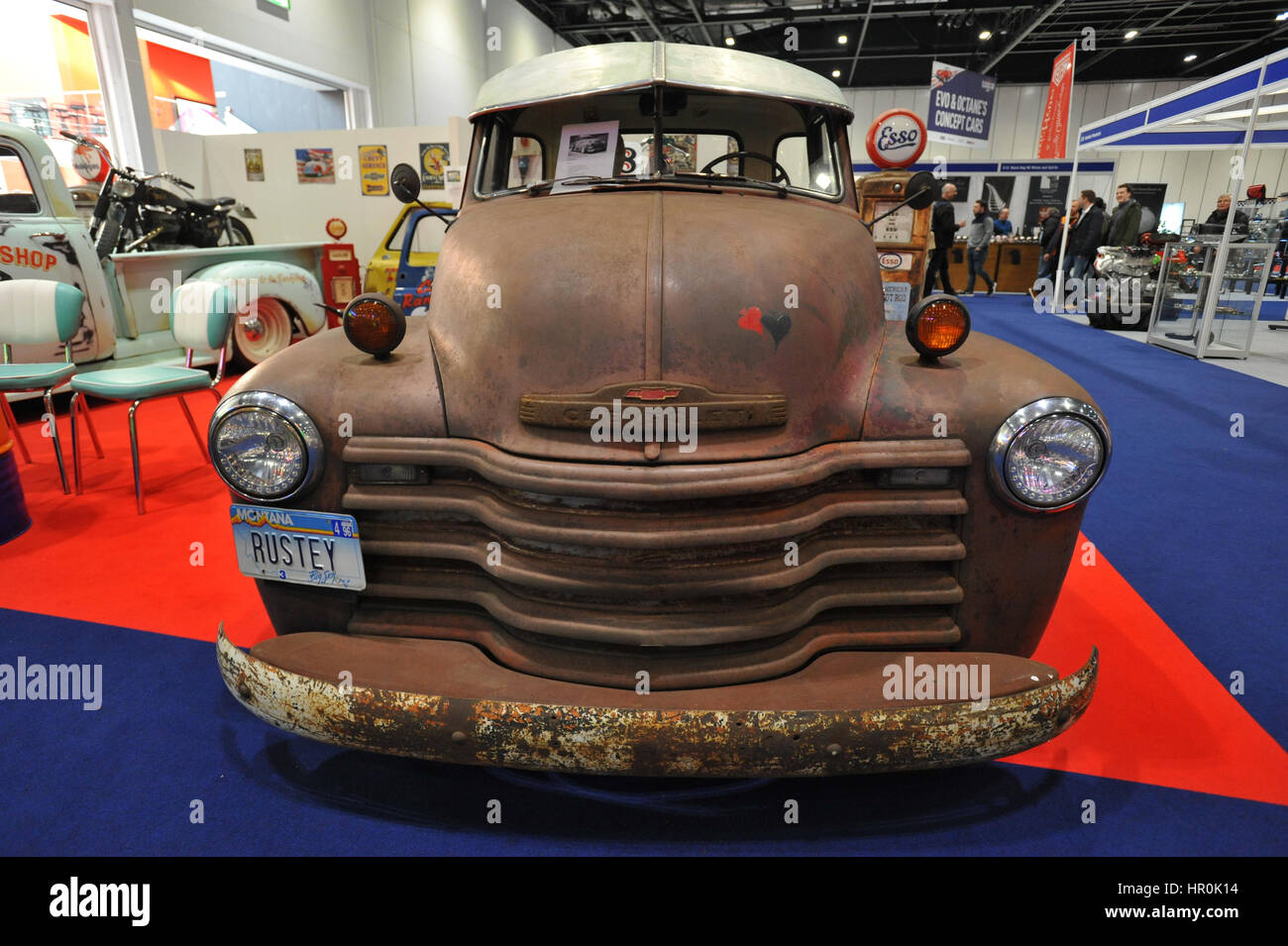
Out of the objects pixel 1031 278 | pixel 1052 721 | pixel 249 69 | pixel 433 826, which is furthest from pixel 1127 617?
pixel 1031 278

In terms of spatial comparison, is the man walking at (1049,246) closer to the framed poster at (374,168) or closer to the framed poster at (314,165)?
the framed poster at (374,168)

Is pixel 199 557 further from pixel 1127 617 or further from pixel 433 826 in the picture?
pixel 1127 617

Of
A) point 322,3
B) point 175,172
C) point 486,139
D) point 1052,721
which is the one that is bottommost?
point 1052,721

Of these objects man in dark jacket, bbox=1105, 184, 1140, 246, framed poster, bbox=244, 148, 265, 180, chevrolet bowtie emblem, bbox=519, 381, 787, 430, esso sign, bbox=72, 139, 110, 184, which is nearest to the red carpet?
chevrolet bowtie emblem, bbox=519, 381, 787, 430

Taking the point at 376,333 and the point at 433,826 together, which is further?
the point at 376,333

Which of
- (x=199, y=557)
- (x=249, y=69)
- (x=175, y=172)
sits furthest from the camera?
(x=249, y=69)

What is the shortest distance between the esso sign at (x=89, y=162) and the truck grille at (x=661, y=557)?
805 centimetres

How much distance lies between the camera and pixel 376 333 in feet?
6.88

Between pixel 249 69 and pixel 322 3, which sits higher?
pixel 322 3

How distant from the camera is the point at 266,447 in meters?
1.94

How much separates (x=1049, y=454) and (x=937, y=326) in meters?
0.46

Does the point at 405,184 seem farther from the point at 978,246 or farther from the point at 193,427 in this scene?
the point at 978,246

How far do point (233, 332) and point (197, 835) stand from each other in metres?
6.10

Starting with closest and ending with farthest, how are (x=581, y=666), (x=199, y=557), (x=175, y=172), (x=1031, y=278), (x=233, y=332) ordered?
(x=581, y=666)
(x=199, y=557)
(x=233, y=332)
(x=175, y=172)
(x=1031, y=278)
